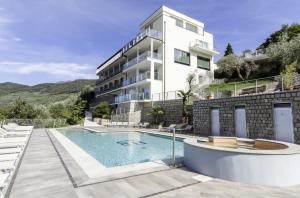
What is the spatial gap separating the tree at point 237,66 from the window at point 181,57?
6.84 meters

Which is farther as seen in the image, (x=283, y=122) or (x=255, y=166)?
(x=283, y=122)

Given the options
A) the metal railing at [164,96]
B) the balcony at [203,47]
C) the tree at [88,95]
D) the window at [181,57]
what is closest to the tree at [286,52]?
the balcony at [203,47]

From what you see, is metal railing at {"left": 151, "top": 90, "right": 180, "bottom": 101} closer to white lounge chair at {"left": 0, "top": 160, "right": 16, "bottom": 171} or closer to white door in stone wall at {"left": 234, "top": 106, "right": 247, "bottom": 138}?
white door in stone wall at {"left": 234, "top": 106, "right": 247, "bottom": 138}

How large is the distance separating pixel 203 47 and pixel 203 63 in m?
2.54

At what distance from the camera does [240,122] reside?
45.0 feet

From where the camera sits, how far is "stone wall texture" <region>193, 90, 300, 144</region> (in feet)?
35.4

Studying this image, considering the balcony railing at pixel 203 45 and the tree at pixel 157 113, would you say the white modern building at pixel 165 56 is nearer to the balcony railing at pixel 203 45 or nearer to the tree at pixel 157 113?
the balcony railing at pixel 203 45

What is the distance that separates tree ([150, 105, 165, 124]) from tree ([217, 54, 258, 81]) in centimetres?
1438

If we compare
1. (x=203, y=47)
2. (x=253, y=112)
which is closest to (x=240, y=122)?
(x=253, y=112)

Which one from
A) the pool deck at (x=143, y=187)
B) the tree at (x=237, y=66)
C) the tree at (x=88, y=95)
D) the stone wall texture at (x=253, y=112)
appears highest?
the tree at (x=237, y=66)

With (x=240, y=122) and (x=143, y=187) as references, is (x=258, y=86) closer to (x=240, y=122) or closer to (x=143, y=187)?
(x=240, y=122)

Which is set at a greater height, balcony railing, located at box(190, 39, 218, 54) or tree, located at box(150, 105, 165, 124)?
balcony railing, located at box(190, 39, 218, 54)

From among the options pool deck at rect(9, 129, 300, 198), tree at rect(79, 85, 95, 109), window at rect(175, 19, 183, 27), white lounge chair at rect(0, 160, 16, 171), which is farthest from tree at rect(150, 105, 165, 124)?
tree at rect(79, 85, 95, 109)

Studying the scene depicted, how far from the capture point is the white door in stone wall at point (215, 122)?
15461mm
